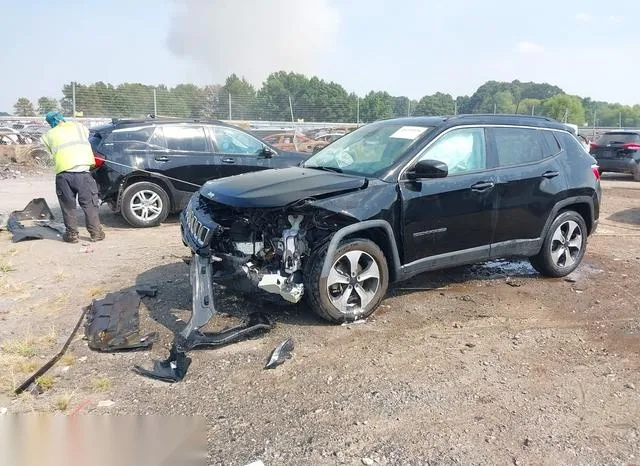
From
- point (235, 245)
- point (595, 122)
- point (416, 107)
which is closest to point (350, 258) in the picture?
point (235, 245)

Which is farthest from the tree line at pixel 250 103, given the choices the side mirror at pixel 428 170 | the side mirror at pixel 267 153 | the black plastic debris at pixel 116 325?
the black plastic debris at pixel 116 325

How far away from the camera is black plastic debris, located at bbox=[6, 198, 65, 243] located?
26.3 feet

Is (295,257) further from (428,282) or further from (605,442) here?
(605,442)

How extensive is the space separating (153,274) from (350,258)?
2619mm

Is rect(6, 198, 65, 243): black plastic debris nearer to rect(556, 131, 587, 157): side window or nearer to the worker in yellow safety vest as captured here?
the worker in yellow safety vest

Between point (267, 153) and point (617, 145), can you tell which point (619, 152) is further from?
point (267, 153)

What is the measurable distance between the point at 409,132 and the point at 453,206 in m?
0.84

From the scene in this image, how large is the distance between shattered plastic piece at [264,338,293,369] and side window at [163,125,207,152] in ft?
18.7

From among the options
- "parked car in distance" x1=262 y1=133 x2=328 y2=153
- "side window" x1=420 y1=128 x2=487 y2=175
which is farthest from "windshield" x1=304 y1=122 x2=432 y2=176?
"parked car in distance" x1=262 y1=133 x2=328 y2=153

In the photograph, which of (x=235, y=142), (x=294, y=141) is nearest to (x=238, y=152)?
(x=235, y=142)

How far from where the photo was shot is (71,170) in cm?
786

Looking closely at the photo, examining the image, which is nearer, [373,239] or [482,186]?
[373,239]

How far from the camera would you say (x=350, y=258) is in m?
4.72

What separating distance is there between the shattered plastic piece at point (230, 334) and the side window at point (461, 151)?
6.78 feet
